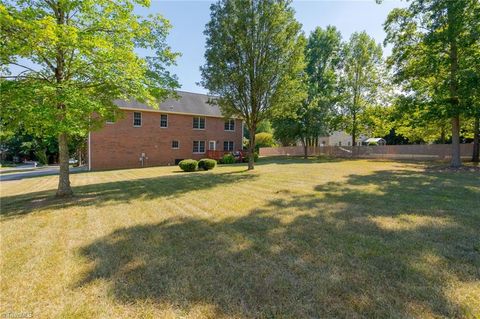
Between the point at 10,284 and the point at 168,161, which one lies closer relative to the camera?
the point at 10,284

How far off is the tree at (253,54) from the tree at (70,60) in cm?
512

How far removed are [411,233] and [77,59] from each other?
10133 mm

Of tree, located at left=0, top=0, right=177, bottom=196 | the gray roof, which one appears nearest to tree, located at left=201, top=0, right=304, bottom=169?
tree, located at left=0, top=0, right=177, bottom=196

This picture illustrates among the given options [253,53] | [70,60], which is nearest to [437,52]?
[253,53]

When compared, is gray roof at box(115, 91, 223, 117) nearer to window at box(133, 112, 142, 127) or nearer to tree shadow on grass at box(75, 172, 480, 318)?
window at box(133, 112, 142, 127)

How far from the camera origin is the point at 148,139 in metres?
27.0

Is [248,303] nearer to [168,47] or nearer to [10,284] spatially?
[10,284]

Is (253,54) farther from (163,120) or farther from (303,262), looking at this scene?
(163,120)

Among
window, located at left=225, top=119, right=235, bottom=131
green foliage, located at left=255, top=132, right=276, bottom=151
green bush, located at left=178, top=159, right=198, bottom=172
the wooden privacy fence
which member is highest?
window, located at left=225, top=119, right=235, bottom=131

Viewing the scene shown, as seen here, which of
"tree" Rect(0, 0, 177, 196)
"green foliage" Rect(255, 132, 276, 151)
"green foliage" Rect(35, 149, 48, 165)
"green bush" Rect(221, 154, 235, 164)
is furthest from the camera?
"green foliage" Rect(255, 132, 276, 151)

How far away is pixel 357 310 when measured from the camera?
262 cm

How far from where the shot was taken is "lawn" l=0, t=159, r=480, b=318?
2766 millimetres

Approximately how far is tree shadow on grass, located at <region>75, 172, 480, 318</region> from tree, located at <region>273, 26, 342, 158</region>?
25.1 meters

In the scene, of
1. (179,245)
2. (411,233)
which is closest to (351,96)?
(411,233)
